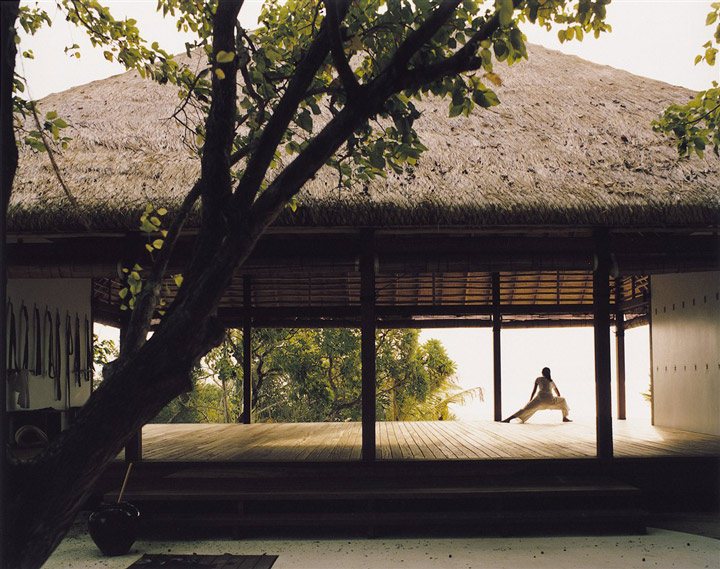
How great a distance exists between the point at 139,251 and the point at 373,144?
10.0ft

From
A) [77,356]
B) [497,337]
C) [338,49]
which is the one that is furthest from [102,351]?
[338,49]

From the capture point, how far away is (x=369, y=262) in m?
5.02

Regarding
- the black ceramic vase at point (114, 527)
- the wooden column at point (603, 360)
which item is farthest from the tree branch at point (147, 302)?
the wooden column at point (603, 360)

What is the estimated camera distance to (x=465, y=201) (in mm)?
4699

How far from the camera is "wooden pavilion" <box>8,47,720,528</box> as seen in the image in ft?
15.4

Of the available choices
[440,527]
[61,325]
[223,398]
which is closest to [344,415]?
[223,398]

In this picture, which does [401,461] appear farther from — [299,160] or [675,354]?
[675,354]

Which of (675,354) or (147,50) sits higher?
(147,50)

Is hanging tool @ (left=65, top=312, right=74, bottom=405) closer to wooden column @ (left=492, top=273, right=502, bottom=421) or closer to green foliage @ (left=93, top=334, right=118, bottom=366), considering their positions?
green foliage @ (left=93, top=334, right=118, bottom=366)

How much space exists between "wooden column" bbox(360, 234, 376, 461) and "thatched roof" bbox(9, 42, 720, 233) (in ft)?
1.32

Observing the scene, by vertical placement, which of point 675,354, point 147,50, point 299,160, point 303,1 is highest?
point 303,1

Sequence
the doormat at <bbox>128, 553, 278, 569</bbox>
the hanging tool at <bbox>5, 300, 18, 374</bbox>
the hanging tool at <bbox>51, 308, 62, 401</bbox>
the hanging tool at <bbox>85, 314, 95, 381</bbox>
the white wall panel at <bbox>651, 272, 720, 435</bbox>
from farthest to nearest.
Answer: the hanging tool at <bbox>85, 314, 95, 381</bbox> < the hanging tool at <bbox>51, 308, 62, 401</bbox> < the white wall panel at <bbox>651, 272, 720, 435</bbox> < the hanging tool at <bbox>5, 300, 18, 374</bbox> < the doormat at <bbox>128, 553, 278, 569</bbox>

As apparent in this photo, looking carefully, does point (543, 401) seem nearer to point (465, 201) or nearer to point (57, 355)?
point (465, 201)

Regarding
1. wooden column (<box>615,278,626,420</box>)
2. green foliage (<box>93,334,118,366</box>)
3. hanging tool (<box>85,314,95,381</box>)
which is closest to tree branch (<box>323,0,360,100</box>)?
hanging tool (<box>85,314,95,381</box>)
